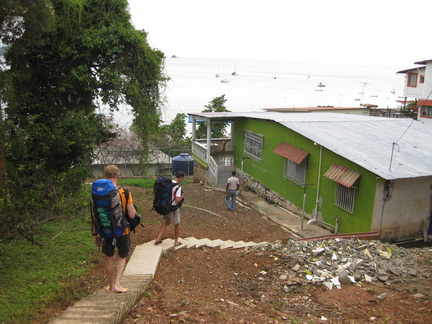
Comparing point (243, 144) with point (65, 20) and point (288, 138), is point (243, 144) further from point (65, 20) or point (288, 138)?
point (65, 20)

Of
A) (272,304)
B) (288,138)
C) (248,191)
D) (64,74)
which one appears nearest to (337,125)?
(288,138)

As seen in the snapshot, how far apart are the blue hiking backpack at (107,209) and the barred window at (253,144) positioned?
1332 cm

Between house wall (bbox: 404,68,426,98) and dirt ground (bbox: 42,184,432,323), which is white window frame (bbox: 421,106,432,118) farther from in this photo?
dirt ground (bbox: 42,184,432,323)

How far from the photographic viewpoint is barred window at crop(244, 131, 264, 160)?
1822 centimetres

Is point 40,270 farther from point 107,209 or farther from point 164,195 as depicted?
point 164,195

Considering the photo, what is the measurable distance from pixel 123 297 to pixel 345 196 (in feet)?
29.1

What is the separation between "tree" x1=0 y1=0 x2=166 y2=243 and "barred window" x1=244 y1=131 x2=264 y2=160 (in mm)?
5485

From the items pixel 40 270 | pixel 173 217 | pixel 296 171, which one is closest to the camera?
pixel 40 270

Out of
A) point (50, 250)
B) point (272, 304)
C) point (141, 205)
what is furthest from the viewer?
point (141, 205)

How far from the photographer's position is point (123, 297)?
5.14 meters

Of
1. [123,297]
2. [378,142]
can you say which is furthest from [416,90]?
[123,297]

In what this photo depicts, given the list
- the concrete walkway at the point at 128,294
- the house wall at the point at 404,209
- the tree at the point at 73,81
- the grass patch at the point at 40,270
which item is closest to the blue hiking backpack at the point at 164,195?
the concrete walkway at the point at 128,294

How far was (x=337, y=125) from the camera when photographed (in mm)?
15352

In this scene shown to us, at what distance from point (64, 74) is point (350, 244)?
1022cm
